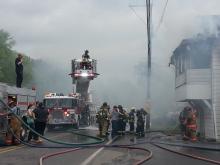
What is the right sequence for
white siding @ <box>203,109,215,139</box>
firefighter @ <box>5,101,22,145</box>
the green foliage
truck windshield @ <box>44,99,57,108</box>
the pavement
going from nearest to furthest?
the pavement
firefighter @ <box>5,101,22,145</box>
white siding @ <box>203,109,215,139</box>
truck windshield @ <box>44,99,57,108</box>
the green foliage

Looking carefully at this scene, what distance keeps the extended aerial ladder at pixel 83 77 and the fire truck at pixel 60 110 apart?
6.75 ft

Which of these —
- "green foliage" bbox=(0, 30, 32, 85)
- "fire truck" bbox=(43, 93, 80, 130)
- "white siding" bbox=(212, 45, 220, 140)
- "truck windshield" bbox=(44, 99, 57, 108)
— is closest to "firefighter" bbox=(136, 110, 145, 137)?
"white siding" bbox=(212, 45, 220, 140)

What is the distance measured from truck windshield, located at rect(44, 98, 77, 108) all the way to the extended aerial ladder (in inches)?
79.0

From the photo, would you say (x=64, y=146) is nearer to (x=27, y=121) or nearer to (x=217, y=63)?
(x=27, y=121)

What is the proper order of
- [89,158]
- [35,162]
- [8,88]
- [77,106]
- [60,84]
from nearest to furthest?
[35,162] → [89,158] → [8,88] → [77,106] → [60,84]

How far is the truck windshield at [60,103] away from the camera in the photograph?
107 ft

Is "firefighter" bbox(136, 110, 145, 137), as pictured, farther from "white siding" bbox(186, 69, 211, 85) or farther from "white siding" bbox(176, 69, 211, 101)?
"white siding" bbox(186, 69, 211, 85)

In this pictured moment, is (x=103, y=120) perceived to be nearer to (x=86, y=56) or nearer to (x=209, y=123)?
(x=209, y=123)

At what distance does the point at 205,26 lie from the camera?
23.3 metres

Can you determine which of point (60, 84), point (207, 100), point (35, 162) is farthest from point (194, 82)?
point (60, 84)

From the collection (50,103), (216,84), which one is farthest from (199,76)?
(50,103)

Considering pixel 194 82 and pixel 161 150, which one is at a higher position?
pixel 194 82

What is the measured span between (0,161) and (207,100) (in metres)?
11.8

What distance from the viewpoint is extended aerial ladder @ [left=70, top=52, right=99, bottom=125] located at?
33.8 metres
